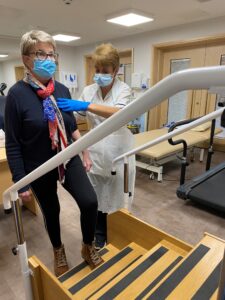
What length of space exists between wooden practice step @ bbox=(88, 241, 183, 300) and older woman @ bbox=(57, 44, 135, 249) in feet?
1.72

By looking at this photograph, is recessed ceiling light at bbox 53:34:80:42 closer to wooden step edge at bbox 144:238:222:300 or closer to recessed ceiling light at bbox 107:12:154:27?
recessed ceiling light at bbox 107:12:154:27

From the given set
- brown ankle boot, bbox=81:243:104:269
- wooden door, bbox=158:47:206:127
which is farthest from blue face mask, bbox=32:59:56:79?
wooden door, bbox=158:47:206:127

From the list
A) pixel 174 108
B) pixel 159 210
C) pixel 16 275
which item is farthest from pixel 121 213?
pixel 174 108

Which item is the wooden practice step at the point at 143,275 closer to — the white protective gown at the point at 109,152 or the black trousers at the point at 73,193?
the black trousers at the point at 73,193

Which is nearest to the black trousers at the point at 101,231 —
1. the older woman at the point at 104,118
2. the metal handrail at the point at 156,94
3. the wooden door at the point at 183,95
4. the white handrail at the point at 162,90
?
the older woman at the point at 104,118

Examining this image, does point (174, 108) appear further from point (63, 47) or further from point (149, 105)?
point (149, 105)

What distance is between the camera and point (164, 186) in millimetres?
3262

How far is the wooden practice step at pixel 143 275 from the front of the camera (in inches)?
48.3

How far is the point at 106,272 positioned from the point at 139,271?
21 cm

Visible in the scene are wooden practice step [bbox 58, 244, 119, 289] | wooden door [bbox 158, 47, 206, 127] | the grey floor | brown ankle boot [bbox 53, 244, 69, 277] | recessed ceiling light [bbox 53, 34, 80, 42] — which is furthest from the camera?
recessed ceiling light [bbox 53, 34, 80, 42]

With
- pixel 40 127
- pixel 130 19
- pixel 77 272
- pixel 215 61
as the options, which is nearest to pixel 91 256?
pixel 77 272

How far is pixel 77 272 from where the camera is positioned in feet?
4.98

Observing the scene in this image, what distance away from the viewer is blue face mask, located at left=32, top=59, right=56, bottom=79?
3.98ft

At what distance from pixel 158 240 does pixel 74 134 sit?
89 centimetres
